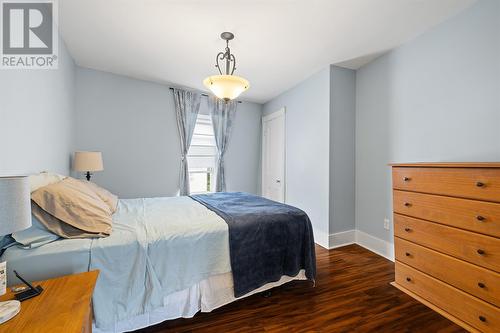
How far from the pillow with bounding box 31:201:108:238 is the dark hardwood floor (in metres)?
0.83

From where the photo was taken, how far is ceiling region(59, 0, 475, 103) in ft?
6.25

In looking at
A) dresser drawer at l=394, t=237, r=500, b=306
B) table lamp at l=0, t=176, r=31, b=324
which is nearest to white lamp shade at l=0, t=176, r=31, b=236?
table lamp at l=0, t=176, r=31, b=324

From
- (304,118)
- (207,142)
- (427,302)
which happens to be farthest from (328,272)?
(207,142)

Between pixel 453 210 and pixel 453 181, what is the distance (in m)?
0.22

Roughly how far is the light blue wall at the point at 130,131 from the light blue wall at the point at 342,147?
2409mm

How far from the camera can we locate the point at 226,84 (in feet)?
6.50

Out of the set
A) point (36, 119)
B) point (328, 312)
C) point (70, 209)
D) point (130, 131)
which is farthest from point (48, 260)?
point (130, 131)

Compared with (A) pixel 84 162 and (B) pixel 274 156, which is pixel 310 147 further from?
(A) pixel 84 162

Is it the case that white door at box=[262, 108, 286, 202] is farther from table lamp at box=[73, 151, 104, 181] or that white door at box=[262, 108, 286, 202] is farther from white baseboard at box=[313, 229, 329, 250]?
table lamp at box=[73, 151, 104, 181]

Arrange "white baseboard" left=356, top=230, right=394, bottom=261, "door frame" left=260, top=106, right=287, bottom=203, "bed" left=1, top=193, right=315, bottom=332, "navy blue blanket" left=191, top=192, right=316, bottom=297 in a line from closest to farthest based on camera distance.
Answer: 1. "bed" left=1, top=193, right=315, bottom=332
2. "navy blue blanket" left=191, top=192, right=316, bottom=297
3. "white baseboard" left=356, top=230, right=394, bottom=261
4. "door frame" left=260, top=106, right=287, bottom=203

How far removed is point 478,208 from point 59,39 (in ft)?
13.6

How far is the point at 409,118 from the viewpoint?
8.04 feet

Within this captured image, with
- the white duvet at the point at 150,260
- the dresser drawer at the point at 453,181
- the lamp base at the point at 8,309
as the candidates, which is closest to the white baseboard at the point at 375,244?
the dresser drawer at the point at 453,181

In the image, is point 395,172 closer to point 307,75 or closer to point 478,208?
point 478,208
